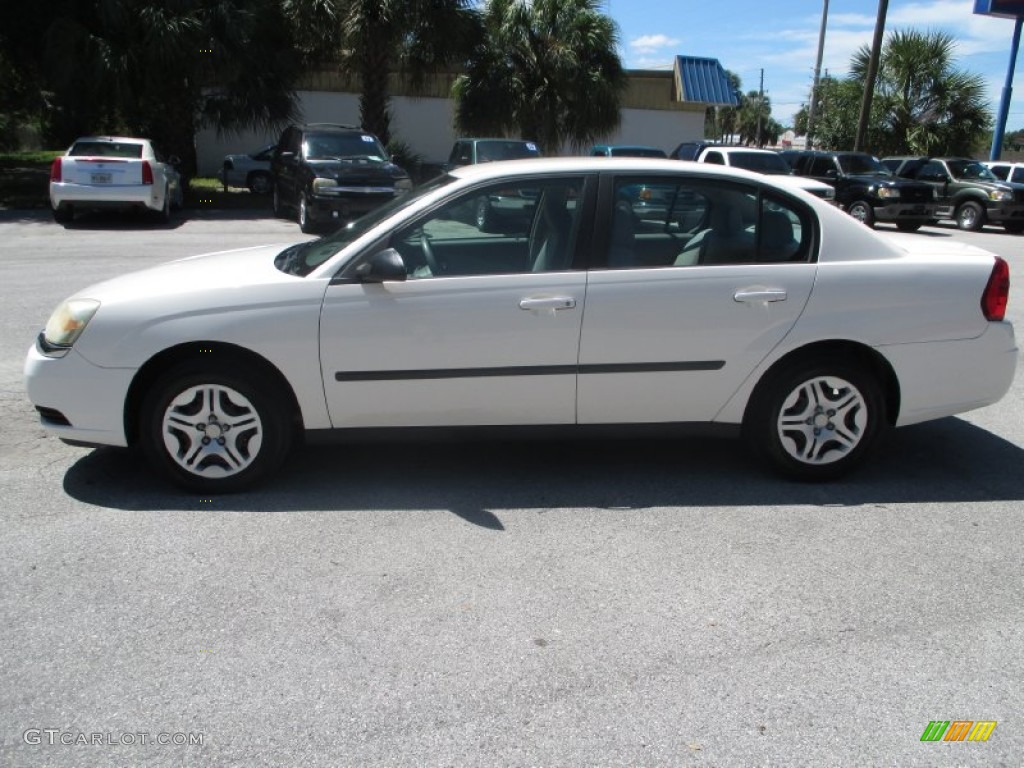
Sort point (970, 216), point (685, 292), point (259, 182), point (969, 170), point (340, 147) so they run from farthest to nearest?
point (259, 182) → point (969, 170) → point (970, 216) → point (340, 147) → point (685, 292)

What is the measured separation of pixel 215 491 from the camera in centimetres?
449

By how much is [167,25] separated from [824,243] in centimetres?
1705

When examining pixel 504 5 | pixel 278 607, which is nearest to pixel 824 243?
pixel 278 607

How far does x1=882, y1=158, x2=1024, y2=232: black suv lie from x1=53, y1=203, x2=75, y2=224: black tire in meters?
17.9

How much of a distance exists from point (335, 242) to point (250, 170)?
74.2ft

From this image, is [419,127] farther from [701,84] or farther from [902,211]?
[902,211]

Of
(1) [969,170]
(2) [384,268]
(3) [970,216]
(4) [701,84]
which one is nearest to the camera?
(2) [384,268]

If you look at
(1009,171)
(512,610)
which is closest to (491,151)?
(1009,171)

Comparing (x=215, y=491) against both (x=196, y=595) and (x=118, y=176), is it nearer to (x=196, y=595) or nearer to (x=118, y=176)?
(x=196, y=595)

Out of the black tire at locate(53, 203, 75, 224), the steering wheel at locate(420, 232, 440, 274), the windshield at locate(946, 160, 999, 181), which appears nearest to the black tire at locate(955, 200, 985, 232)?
the windshield at locate(946, 160, 999, 181)

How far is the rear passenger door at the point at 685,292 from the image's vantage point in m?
4.48

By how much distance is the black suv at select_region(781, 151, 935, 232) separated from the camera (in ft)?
64.6

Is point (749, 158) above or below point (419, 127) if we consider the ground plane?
below

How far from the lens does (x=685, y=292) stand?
4.50 meters
